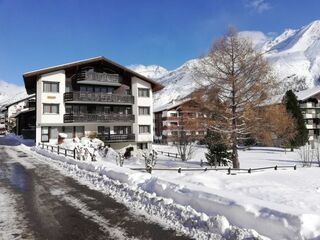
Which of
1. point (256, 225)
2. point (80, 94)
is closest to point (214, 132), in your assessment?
point (256, 225)

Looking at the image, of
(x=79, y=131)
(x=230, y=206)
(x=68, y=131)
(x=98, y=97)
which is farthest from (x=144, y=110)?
(x=230, y=206)

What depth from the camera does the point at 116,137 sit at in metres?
41.3

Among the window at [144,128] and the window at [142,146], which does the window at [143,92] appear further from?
the window at [142,146]

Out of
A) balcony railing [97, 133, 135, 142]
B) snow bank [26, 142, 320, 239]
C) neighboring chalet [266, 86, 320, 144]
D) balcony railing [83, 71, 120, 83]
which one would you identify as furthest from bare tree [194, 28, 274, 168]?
neighboring chalet [266, 86, 320, 144]

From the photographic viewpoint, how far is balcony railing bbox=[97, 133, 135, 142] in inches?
1587

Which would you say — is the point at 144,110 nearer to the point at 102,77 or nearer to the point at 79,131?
the point at 102,77

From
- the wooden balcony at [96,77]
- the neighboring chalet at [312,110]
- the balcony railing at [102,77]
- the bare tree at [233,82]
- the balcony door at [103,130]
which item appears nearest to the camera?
the bare tree at [233,82]

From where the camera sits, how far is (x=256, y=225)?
632 centimetres

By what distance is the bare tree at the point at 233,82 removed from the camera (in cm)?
1919

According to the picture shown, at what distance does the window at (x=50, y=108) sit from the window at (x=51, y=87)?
1.79 meters

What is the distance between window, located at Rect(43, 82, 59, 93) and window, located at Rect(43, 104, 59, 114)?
70.4 inches

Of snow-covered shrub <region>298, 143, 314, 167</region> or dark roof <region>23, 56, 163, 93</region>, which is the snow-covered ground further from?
dark roof <region>23, 56, 163, 93</region>

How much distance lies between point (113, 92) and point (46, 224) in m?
36.5

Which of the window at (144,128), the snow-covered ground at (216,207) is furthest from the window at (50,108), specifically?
the snow-covered ground at (216,207)
